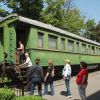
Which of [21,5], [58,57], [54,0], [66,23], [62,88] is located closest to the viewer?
[62,88]

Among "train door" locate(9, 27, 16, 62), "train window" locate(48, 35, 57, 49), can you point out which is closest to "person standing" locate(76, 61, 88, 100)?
"train door" locate(9, 27, 16, 62)

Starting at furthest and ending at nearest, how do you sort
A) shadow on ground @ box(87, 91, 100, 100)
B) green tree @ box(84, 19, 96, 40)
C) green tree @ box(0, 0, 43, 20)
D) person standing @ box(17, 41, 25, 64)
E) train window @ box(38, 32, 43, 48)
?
green tree @ box(84, 19, 96, 40), green tree @ box(0, 0, 43, 20), train window @ box(38, 32, 43, 48), person standing @ box(17, 41, 25, 64), shadow on ground @ box(87, 91, 100, 100)

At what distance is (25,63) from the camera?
18172mm

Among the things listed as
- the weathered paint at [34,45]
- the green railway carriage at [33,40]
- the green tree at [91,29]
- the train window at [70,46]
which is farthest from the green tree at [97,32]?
the weathered paint at [34,45]

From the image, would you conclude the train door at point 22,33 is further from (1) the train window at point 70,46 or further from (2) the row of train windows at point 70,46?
(1) the train window at point 70,46

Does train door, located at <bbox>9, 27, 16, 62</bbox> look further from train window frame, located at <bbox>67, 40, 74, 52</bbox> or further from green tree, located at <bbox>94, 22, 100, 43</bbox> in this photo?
green tree, located at <bbox>94, 22, 100, 43</bbox>

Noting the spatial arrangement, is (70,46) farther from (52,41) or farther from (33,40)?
(33,40)

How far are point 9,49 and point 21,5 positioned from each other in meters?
25.3

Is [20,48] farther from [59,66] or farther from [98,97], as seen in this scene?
[59,66]

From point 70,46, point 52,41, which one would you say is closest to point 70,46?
point 70,46

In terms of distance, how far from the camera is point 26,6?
43.3 meters

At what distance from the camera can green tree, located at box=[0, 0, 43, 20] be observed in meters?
43.1

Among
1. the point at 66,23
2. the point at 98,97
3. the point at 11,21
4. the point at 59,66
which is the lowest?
the point at 98,97

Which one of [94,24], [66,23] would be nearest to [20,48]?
[66,23]
